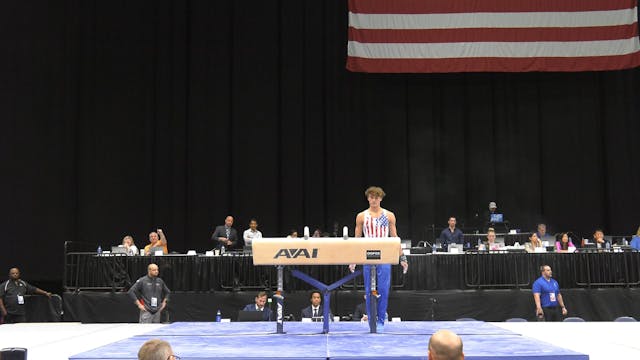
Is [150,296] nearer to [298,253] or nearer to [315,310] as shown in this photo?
[315,310]

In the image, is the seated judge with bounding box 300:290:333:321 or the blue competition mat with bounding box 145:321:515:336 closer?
the blue competition mat with bounding box 145:321:515:336

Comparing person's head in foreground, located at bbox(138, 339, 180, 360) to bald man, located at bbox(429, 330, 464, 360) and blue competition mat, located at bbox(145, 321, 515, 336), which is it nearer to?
bald man, located at bbox(429, 330, 464, 360)

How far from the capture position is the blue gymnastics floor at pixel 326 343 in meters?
5.62

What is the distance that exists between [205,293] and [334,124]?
7.34 metres

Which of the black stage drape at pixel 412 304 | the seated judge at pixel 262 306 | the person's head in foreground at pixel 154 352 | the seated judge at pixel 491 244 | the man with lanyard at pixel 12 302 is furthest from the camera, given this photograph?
the man with lanyard at pixel 12 302

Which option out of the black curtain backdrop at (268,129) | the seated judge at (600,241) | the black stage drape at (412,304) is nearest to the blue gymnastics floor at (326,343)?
the black stage drape at (412,304)

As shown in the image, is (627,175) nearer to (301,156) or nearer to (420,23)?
(420,23)

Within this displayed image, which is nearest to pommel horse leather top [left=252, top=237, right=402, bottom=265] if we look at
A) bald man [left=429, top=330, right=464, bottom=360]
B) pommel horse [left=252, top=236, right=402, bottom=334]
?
pommel horse [left=252, top=236, right=402, bottom=334]

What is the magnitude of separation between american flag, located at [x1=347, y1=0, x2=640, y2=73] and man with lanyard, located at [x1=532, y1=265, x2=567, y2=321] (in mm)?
6739

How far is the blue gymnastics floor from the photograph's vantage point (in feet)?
18.4

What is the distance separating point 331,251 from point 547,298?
774 cm

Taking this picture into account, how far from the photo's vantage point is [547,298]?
45.1 feet

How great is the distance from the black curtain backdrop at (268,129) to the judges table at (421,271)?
4788 millimetres

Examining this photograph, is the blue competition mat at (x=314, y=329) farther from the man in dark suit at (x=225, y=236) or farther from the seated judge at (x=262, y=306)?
the man in dark suit at (x=225, y=236)
